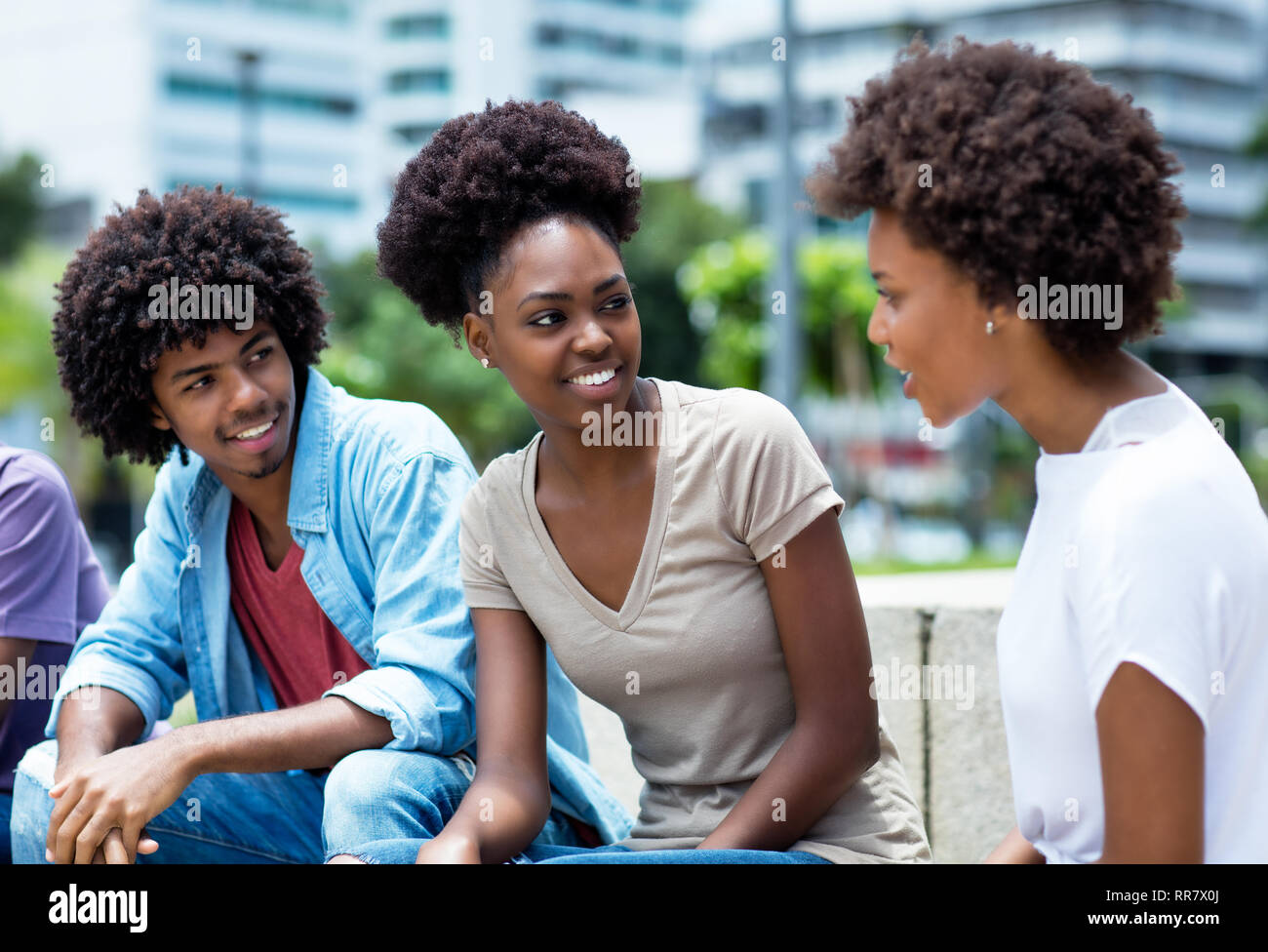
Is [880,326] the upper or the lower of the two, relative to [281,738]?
upper

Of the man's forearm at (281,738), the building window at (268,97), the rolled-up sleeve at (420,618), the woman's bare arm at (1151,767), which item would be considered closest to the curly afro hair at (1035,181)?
the woman's bare arm at (1151,767)

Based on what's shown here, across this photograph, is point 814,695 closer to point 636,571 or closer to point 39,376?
point 636,571

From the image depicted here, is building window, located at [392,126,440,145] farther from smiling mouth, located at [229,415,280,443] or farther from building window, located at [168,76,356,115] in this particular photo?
smiling mouth, located at [229,415,280,443]

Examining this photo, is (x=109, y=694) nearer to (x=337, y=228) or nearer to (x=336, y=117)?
(x=337, y=228)

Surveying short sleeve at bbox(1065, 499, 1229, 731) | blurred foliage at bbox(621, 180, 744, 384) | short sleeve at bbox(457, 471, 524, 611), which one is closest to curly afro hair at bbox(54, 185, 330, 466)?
short sleeve at bbox(457, 471, 524, 611)

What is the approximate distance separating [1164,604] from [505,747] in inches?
51.5

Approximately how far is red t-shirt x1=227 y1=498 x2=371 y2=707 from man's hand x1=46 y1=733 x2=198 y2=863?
1.63 ft

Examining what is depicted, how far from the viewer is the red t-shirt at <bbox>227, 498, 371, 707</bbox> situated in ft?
9.74

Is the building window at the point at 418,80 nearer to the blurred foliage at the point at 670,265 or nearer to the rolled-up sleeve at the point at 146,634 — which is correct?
the blurred foliage at the point at 670,265

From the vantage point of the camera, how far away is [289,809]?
116 inches

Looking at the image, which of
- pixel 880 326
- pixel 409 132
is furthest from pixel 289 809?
pixel 409 132

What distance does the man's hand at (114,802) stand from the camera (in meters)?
2.46

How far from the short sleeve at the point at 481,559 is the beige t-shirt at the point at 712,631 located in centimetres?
8

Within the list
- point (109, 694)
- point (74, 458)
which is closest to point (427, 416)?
point (109, 694)
